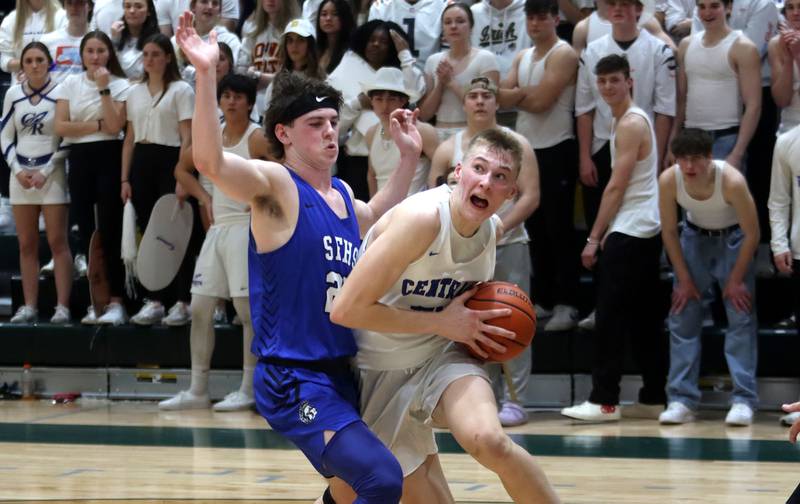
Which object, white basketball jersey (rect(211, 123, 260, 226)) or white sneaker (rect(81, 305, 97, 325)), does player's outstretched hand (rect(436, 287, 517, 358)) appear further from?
white sneaker (rect(81, 305, 97, 325))

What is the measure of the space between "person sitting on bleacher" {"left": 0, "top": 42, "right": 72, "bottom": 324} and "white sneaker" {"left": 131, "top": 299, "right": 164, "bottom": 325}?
0.57 m

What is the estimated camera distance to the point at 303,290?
384 centimetres

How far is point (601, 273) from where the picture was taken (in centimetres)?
707

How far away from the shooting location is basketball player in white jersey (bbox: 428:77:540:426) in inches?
270

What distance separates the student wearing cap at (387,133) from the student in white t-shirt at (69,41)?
98.7 inches

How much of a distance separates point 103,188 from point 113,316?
868mm

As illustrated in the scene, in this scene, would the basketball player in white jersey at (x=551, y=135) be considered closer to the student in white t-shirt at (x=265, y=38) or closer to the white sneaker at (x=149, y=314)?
the student in white t-shirt at (x=265, y=38)

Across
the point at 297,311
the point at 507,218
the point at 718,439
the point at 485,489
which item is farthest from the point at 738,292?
the point at 297,311

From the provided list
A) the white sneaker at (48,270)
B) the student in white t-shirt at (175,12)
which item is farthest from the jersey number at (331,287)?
the student in white t-shirt at (175,12)

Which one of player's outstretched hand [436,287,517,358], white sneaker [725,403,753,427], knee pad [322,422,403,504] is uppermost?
player's outstretched hand [436,287,517,358]

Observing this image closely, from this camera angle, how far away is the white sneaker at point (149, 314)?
27.1ft

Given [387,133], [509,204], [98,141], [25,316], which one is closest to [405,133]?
[509,204]

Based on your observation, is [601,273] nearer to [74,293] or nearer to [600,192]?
[600,192]

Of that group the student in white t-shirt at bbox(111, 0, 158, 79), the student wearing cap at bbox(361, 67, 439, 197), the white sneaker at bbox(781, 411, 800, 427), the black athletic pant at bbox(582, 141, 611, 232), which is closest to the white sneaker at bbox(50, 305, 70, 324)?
the student in white t-shirt at bbox(111, 0, 158, 79)
